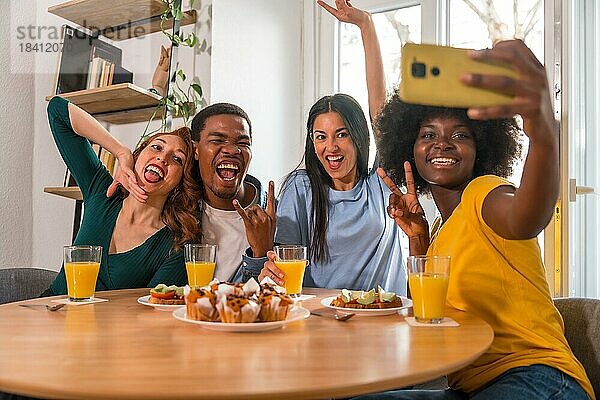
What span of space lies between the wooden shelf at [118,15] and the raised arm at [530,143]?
2.02 metres

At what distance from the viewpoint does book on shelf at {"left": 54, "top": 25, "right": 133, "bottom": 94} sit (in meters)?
3.16

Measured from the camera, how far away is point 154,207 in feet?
7.20

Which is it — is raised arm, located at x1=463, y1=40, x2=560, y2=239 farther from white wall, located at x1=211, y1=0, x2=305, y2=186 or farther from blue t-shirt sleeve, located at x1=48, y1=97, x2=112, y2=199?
white wall, located at x1=211, y1=0, x2=305, y2=186

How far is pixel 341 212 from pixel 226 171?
1.36 ft

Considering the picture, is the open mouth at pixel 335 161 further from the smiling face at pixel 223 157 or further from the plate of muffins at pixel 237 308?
the plate of muffins at pixel 237 308

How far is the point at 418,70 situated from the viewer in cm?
119

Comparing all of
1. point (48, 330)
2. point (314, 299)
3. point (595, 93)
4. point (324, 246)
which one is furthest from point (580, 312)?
point (48, 330)

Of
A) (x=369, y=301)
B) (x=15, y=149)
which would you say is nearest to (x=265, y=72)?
(x=15, y=149)

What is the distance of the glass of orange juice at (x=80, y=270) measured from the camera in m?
1.58

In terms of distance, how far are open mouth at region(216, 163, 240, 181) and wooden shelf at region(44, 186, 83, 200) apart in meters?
1.11

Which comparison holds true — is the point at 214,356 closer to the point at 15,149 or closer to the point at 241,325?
the point at 241,325

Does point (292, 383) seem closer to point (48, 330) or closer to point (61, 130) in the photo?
point (48, 330)

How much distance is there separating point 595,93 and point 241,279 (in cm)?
143

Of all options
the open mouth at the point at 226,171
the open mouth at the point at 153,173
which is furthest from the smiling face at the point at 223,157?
the open mouth at the point at 153,173
